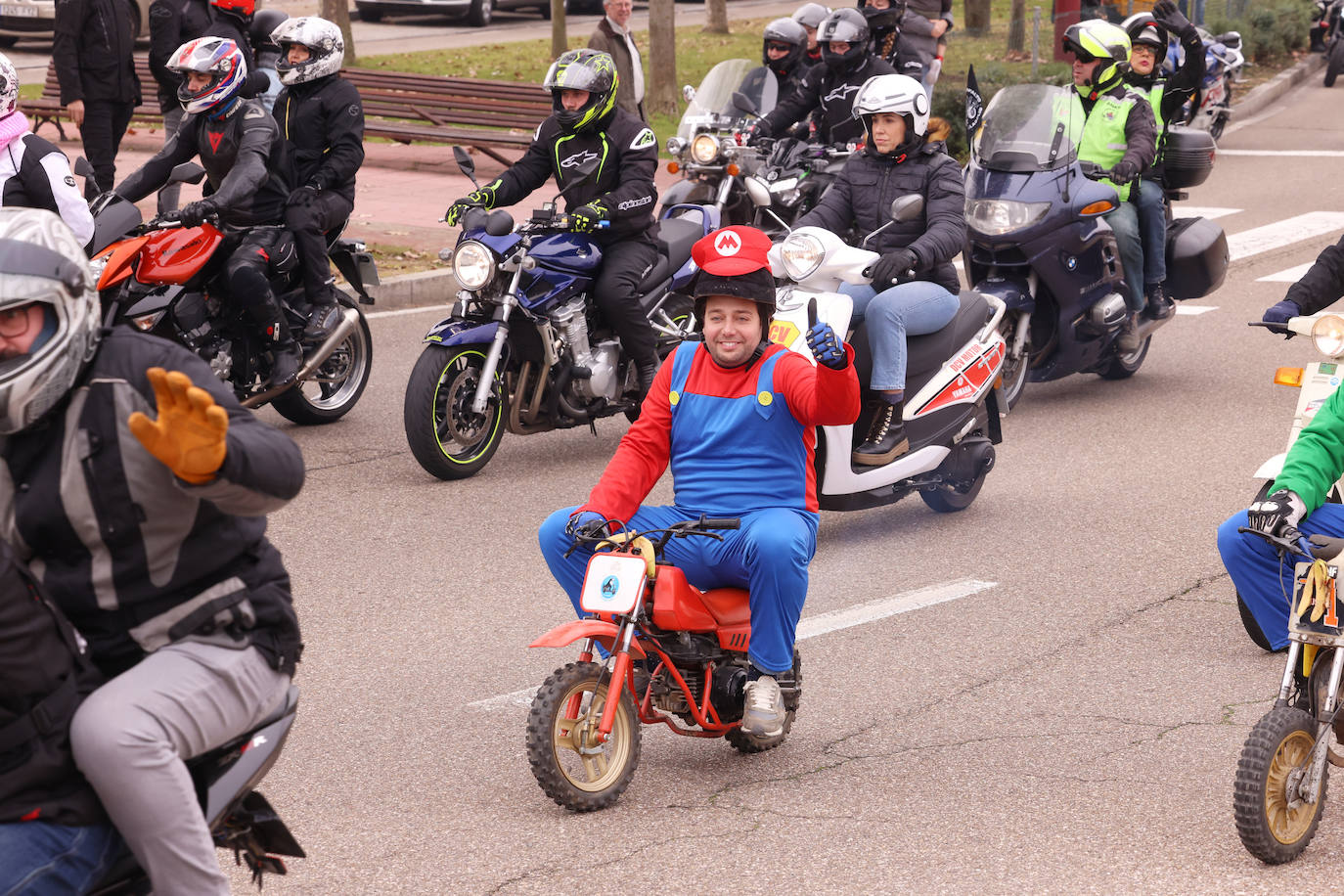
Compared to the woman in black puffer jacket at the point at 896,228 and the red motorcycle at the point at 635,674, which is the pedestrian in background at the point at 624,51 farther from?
the red motorcycle at the point at 635,674

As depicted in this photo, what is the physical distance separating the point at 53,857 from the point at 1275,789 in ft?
9.33

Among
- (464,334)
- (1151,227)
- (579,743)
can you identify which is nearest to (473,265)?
(464,334)

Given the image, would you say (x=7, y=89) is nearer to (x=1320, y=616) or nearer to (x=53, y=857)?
(x=53, y=857)

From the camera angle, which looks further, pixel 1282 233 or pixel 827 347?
pixel 1282 233

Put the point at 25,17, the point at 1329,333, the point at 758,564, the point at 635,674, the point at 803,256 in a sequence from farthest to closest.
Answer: the point at 25,17 → the point at 803,256 → the point at 1329,333 → the point at 635,674 → the point at 758,564

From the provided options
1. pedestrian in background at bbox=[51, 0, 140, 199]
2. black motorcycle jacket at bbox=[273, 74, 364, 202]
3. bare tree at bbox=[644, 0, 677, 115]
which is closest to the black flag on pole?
black motorcycle jacket at bbox=[273, 74, 364, 202]

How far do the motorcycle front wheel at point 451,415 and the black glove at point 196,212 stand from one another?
1.22m

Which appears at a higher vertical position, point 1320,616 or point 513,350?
point 1320,616

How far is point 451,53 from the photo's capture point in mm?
25406

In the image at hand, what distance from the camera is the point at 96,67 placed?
42.4 ft

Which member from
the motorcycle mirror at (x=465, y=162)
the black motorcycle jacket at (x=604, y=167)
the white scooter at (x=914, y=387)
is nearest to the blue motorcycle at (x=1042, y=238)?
the white scooter at (x=914, y=387)

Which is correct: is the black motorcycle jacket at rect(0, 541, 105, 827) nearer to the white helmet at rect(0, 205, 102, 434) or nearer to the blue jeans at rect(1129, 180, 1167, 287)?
the white helmet at rect(0, 205, 102, 434)

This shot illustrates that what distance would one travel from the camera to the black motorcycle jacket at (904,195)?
793 cm

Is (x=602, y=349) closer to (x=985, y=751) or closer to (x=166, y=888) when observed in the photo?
(x=985, y=751)
